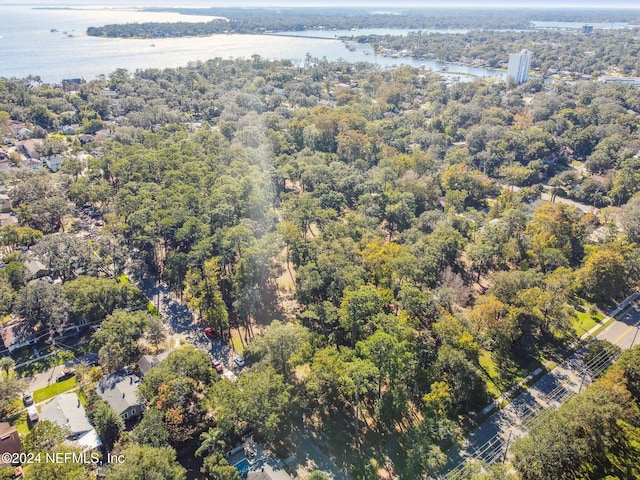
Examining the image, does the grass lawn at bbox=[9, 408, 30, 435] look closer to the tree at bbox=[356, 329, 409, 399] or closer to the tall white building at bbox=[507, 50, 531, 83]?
the tree at bbox=[356, 329, 409, 399]

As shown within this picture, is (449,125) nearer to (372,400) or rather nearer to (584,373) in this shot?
(584,373)

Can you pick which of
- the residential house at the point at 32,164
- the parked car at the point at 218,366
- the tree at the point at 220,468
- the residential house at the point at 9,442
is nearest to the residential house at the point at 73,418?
the residential house at the point at 9,442

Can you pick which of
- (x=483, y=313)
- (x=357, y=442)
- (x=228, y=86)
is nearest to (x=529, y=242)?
(x=483, y=313)

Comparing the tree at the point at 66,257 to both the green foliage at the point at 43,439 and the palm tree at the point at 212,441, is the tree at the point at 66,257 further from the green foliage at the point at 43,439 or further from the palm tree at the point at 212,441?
the palm tree at the point at 212,441

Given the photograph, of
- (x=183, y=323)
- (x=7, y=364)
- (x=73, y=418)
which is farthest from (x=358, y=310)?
(x=7, y=364)

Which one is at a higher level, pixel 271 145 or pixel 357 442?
pixel 271 145

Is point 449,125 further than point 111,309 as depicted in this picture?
Yes
